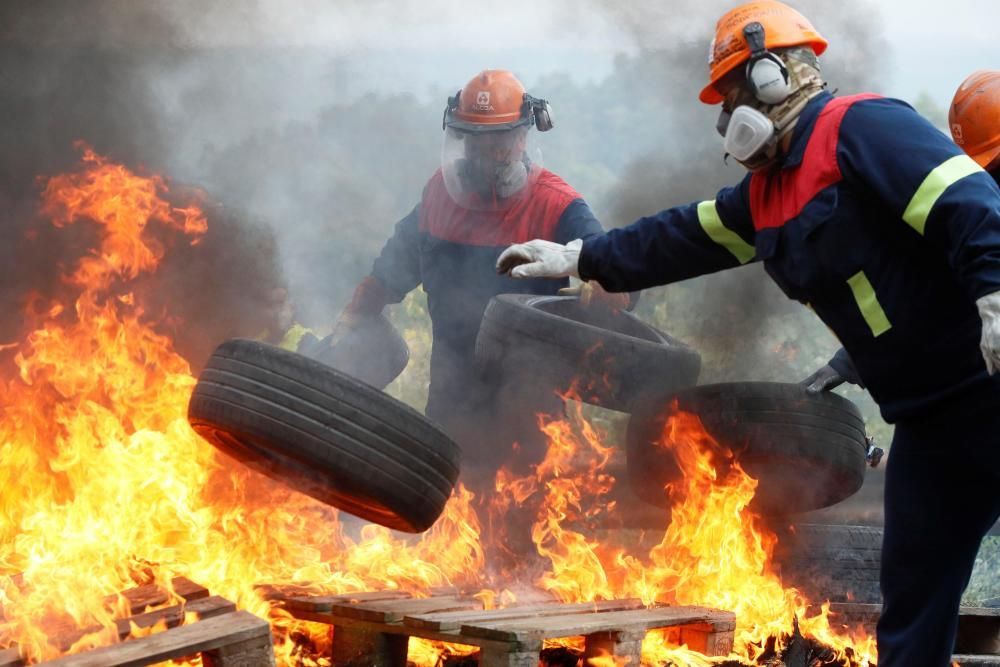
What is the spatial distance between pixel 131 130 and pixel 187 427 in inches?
99.1

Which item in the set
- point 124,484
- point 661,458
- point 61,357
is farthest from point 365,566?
point 61,357

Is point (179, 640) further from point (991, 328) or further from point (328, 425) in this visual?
point (991, 328)

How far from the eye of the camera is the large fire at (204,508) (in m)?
4.05

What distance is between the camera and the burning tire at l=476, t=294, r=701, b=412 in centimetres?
491

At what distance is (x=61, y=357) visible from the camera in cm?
512

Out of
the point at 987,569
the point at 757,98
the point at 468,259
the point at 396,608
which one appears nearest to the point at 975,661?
the point at 396,608

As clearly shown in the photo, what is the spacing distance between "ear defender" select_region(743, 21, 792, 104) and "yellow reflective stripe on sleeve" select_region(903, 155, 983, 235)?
57 cm

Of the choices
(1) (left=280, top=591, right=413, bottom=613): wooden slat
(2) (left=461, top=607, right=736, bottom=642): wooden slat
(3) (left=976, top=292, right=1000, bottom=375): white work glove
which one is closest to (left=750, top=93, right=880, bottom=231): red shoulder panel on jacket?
(3) (left=976, top=292, right=1000, bottom=375): white work glove

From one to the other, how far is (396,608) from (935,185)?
7.44 feet

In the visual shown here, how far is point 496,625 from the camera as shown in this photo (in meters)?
3.38

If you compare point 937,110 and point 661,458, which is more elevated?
point 937,110

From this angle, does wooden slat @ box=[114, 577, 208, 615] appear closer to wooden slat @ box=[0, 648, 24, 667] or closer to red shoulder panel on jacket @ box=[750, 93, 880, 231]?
wooden slat @ box=[0, 648, 24, 667]

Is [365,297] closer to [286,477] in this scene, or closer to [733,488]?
[286,477]

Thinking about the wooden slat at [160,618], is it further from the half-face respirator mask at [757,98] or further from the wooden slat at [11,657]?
the half-face respirator mask at [757,98]
